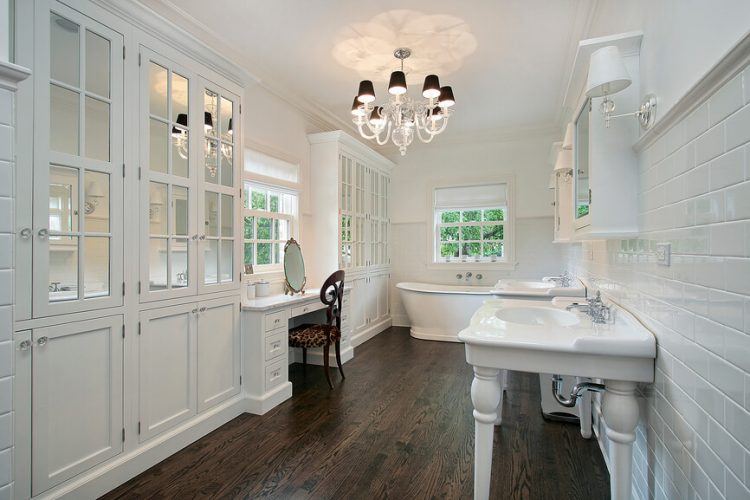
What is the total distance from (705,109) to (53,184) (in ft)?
7.98

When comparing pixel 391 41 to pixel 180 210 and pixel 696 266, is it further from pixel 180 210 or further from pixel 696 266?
pixel 696 266

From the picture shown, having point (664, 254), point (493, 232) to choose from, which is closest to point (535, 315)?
point (664, 254)

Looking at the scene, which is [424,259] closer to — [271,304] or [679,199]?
[271,304]

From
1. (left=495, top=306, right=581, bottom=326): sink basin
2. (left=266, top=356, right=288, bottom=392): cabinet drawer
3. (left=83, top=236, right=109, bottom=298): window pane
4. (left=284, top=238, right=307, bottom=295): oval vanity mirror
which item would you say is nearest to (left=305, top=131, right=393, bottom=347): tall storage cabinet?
(left=284, top=238, right=307, bottom=295): oval vanity mirror

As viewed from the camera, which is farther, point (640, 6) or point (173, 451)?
point (173, 451)

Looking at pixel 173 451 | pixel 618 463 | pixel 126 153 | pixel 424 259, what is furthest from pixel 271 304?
pixel 424 259

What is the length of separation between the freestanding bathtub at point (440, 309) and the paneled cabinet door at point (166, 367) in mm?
3212

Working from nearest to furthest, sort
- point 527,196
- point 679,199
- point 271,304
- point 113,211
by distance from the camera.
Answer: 1. point 679,199
2. point 113,211
3. point 271,304
4. point 527,196

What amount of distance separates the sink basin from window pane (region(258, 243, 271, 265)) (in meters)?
2.34

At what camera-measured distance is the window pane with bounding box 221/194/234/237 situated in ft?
8.55

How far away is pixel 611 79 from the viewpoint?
55.9 inches

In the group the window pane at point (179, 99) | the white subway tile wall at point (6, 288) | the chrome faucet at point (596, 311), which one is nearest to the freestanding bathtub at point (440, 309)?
the chrome faucet at point (596, 311)

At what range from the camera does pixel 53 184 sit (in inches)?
65.6

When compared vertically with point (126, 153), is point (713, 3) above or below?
above
